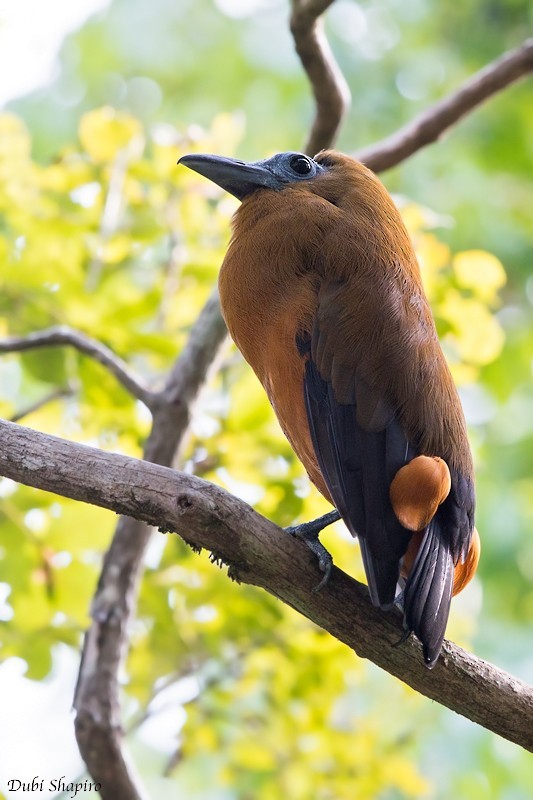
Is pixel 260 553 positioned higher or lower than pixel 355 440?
lower

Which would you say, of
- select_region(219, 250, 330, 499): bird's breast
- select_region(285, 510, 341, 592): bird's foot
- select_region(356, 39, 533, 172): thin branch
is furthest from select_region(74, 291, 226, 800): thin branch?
select_region(356, 39, 533, 172): thin branch

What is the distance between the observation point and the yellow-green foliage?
269cm

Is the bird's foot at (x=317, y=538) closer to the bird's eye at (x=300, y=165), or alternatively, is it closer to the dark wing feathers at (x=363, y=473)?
the dark wing feathers at (x=363, y=473)

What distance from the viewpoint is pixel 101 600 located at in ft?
8.79

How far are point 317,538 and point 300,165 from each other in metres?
1.05

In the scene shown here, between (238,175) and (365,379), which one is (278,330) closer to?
(365,379)

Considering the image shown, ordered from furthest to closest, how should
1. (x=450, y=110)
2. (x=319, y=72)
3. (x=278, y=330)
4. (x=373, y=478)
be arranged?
1. (x=450, y=110)
2. (x=319, y=72)
3. (x=278, y=330)
4. (x=373, y=478)

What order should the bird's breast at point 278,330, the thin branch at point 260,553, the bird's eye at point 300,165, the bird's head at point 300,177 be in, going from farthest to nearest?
1. the bird's eye at point 300,165
2. the bird's head at point 300,177
3. the bird's breast at point 278,330
4. the thin branch at point 260,553

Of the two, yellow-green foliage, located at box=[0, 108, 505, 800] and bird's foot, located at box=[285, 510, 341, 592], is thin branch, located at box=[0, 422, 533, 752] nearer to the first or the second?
bird's foot, located at box=[285, 510, 341, 592]

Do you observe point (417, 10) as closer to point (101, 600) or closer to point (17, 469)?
point (101, 600)

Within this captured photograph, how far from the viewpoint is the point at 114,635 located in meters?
2.68

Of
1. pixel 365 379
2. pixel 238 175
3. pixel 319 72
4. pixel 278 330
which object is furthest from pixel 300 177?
pixel 365 379

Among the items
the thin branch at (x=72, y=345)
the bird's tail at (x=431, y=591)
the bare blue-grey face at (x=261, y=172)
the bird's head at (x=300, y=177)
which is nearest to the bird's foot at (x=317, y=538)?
the bird's tail at (x=431, y=591)

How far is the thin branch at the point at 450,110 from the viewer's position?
330 centimetres
